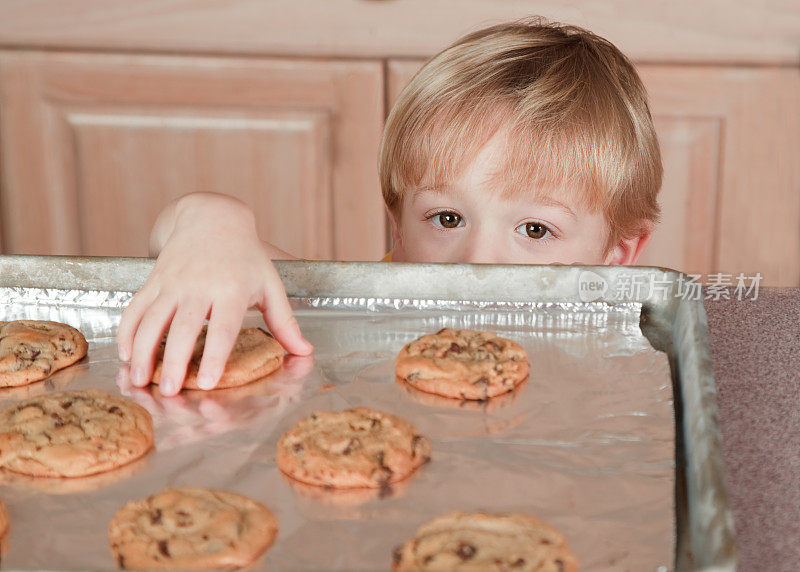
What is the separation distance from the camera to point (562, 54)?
57.9 inches

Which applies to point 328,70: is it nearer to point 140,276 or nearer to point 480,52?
point 480,52

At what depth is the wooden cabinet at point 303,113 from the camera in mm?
2410

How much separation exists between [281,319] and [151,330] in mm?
142

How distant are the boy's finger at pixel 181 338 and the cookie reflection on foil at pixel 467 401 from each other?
22 centimetres

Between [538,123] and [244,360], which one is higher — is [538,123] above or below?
above

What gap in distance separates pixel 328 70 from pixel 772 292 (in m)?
1.54

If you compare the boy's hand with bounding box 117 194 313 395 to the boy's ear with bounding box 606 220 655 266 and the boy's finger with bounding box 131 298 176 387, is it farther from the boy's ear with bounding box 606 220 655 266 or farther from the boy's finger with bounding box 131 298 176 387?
the boy's ear with bounding box 606 220 655 266

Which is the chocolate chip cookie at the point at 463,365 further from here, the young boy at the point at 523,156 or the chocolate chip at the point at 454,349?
the young boy at the point at 523,156

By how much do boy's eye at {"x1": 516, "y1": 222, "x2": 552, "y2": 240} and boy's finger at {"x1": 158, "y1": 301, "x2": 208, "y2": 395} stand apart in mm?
596

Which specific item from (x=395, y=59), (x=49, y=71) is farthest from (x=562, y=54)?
(x=49, y=71)

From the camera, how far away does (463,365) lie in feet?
3.25

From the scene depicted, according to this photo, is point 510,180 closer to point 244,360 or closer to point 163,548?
point 244,360

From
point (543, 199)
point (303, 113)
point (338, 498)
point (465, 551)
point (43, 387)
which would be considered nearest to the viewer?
point (465, 551)

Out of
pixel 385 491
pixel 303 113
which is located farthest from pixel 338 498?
pixel 303 113
